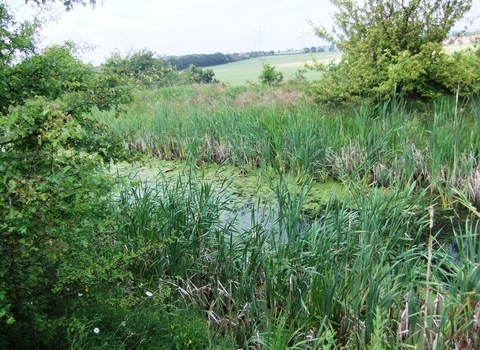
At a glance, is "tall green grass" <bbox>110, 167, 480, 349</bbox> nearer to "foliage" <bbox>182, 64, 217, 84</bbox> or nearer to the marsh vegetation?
the marsh vegetation

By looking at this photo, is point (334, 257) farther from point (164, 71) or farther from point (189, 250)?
point (164, 71)

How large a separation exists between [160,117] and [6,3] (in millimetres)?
4244

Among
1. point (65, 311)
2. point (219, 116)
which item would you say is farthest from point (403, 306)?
point (219, 116)

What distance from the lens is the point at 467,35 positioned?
23.3 ft

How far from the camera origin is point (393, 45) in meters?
6.72

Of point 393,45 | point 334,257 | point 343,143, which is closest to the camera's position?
point 334,257

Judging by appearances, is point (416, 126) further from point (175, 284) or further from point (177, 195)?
point (175, 284)

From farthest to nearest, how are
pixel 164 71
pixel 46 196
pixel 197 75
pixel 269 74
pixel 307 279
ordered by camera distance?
pixel 197 75
pixel 164 71
pixel 269 74
pixel 307 279
pixel 46 196

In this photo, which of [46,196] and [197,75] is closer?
[46,196]

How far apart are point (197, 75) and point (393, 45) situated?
11.2 metres

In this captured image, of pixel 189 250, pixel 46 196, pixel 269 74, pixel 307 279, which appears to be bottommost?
pixel 307 279

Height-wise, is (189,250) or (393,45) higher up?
(393,45)

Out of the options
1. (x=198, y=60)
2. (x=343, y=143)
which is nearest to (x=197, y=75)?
(x=198, y=60)

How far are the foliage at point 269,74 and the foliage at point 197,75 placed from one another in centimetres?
468
